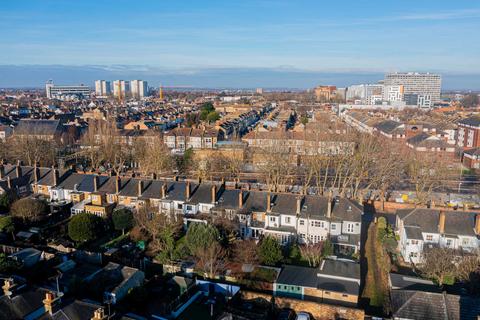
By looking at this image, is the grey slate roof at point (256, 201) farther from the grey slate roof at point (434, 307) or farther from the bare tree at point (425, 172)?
the bare tree at point (425, 172)

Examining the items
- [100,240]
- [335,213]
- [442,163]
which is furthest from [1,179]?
[442,163]

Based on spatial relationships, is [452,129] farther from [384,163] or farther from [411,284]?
[411,284]

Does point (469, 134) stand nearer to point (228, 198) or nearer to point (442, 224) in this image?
point (442, 224)

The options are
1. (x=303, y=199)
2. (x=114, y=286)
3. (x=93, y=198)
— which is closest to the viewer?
(x=114, y=286)

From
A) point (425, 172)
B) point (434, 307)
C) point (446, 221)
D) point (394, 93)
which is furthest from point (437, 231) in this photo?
point (394, 93)

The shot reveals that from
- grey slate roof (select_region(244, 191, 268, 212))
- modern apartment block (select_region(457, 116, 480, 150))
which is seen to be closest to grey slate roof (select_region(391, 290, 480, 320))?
grey slate roof (select_region(244, 191, 268, 212))

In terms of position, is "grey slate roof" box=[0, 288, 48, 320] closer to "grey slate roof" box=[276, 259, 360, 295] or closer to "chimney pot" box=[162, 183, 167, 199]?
"grey slate roof" box=[276, 259, 360, 295]

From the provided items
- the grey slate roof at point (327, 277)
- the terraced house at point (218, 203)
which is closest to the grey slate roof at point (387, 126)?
the terraced house at point (218, 203)
